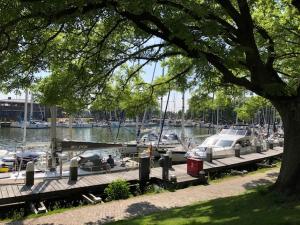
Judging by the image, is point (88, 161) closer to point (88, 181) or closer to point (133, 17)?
point (88, 181)

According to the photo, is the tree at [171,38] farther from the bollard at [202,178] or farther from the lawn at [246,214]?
the bollard at [202,178]

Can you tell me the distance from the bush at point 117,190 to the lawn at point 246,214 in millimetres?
5021

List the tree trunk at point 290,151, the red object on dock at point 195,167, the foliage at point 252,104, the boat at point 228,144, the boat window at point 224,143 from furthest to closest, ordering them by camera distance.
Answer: the boat window at point 224,143 → the boat at point 228,144 → the foliage at point 252,104 → the red object on dock at point 195,167 → the tree trunk at point 290,151

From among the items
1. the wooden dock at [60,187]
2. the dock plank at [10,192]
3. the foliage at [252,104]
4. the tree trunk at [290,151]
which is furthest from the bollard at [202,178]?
the dock plank at [10,192]

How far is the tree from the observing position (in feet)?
32.3

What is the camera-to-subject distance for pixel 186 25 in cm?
1045

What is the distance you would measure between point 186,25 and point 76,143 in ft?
40.9

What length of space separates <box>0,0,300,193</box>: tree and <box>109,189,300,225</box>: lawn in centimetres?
104

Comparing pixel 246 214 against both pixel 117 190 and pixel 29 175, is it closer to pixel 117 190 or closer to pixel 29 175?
pixel 117 190

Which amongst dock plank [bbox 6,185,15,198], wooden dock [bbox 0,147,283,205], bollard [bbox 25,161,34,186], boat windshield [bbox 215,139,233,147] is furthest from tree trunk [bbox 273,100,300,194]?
boat windshield [bbox 215,139,233,147]

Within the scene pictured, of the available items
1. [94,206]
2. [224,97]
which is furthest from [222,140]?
[94,206]

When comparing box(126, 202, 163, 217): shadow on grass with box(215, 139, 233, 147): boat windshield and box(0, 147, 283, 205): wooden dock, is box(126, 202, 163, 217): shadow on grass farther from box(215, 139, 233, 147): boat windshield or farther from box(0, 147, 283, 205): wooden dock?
box(215, 139, 233, 147): boat windshield

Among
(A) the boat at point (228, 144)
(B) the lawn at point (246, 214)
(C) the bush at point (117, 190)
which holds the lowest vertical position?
(C) the bush at point (117, 190)

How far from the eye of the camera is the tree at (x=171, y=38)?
9.85 meters
